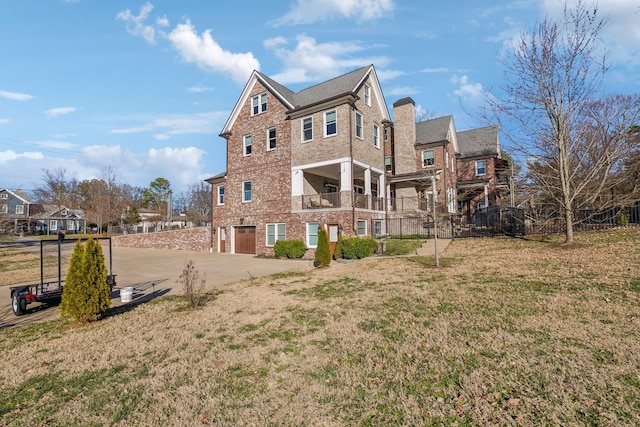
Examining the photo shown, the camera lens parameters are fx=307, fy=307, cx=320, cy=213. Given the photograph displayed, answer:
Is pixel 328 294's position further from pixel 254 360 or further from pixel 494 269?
pixel 494 269

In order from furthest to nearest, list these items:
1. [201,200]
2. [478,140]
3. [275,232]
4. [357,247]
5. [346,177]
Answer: [201,200] → [478,140] → [275,232] → [346,177] → [357,247]

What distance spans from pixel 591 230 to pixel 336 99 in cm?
1558

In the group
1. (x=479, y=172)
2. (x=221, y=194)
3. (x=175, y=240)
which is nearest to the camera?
(x=221, y=194)

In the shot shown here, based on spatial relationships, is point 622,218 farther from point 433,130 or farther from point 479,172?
point 433,130

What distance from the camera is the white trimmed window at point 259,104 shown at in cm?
2272

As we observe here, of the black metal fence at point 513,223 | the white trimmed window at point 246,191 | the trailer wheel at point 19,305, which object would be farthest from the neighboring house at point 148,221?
the trailer wheel at point 19,305

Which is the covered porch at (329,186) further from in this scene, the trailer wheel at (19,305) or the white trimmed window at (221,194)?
the trailer wheel at (19,305)

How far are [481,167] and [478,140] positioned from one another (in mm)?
2691

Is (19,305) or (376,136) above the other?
(376,136)

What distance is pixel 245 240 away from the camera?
23266mm

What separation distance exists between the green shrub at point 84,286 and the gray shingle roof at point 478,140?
31157mm

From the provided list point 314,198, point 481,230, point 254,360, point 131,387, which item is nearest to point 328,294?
point 254,360

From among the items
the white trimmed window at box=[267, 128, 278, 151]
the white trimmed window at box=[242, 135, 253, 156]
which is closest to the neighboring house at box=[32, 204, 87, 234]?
the white trimmed window at box=[242, 135, 253, 156]

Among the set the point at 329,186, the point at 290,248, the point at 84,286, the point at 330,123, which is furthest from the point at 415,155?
the point at 84,286
